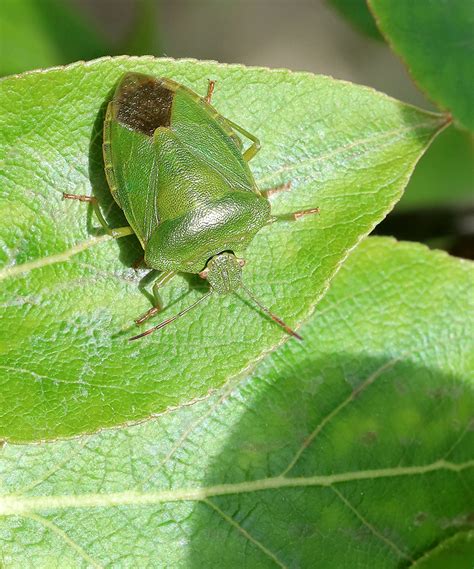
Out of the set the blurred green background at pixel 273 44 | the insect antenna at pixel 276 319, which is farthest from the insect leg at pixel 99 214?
the blurred green background at pixel 273 44

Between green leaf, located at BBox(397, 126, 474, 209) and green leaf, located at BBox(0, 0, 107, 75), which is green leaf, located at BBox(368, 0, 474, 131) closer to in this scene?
green leaf, located at BBox(397, 126, 474, 209)

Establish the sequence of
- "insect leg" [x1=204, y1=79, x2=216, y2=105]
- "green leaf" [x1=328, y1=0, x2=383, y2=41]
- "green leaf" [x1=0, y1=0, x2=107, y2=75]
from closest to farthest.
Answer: "insect leg" [x1=204, y1=79, x2=216, y2=105] < "green leaf" [x1=328, y1=0, x2=383, y2=41] < "green leaf" [x1=0, y1=0, x2=107, y2=75]

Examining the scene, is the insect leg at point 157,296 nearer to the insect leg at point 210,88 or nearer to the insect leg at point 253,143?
the insect leg at point 253,143

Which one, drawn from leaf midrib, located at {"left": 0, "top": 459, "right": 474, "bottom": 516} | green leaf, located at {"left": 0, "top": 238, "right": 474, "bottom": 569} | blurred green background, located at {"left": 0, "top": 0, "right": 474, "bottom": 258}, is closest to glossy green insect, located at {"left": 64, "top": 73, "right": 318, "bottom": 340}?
green leaf, located at {"left": 0, "top": 238, "right": 474, "bottom": 569}

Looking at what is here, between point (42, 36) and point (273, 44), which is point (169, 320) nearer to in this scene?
point (42, 36)

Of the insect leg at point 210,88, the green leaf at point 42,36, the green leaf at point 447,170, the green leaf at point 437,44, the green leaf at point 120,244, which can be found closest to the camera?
the green leaf at point 120,244

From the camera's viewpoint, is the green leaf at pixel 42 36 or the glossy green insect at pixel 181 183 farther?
the green leaf at pixel 42 36

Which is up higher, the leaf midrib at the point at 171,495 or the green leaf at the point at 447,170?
the leaf midrib at the point at 171,495
